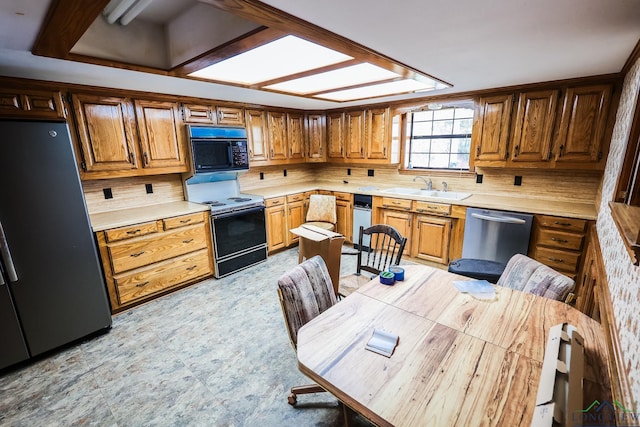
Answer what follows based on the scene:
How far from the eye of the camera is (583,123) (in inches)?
106

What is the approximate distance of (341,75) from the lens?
7.57ft

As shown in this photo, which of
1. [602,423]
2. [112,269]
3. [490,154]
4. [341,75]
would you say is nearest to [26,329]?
[112,269]

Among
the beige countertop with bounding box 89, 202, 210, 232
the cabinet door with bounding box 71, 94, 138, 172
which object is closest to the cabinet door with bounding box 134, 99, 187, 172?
the cabinet door with bounding box 71, 94, 138, 172

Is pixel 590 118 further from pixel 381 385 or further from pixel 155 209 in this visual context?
pixel 155 209

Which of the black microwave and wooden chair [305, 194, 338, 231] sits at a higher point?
the black microwave

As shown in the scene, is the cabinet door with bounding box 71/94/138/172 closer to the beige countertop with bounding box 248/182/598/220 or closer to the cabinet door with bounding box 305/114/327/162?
the beige countertop with bounding box 248/182/598/220

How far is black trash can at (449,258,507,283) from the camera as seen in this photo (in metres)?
2.54

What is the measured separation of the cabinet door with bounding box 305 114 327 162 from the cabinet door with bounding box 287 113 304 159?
112 millimetres

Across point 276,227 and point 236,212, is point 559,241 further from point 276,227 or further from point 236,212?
point 236,212

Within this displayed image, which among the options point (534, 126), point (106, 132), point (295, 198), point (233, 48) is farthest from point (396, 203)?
point (106, 132)

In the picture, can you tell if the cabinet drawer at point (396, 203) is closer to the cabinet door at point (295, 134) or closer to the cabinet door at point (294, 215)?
the cabinet door at point (294, 215)

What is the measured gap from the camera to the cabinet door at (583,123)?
8.50 feet

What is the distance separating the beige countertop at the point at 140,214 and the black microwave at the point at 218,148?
0.47 metres

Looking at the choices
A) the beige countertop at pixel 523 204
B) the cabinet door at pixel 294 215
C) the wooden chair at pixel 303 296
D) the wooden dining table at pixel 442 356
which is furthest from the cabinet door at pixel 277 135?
the wooden dining table at pixel 442 356
